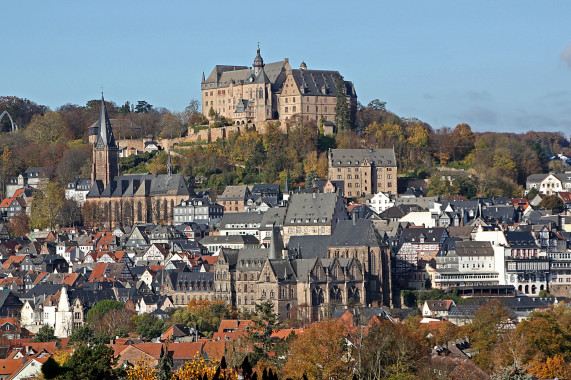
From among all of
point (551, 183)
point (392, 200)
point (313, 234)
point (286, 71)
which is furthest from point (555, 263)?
point (286, 71)

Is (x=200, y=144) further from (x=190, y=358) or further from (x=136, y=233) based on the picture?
(x=190, y=358)

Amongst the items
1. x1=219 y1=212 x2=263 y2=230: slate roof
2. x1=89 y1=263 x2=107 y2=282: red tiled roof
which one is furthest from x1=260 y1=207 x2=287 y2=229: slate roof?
x1=89 y1=263 x2=107 y2=282: red tiled roof

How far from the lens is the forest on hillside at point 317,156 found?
12156cm

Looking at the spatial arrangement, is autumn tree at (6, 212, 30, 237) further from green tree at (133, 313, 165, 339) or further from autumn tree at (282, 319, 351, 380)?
autumn tree at (282, 319, 351, 380)

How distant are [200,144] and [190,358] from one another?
222 feet

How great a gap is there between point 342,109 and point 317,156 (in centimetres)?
576

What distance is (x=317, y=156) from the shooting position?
123 m

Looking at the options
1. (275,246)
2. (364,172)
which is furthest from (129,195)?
(275,246)

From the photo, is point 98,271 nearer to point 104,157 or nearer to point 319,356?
point 104,157

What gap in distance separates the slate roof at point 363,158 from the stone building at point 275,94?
10.0 meters

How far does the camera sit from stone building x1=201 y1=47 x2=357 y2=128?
127 meters

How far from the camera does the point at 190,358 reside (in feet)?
209

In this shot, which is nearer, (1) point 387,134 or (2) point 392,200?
(2) point 392,200

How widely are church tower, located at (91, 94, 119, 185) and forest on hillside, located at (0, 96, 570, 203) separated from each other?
4.20 metres
